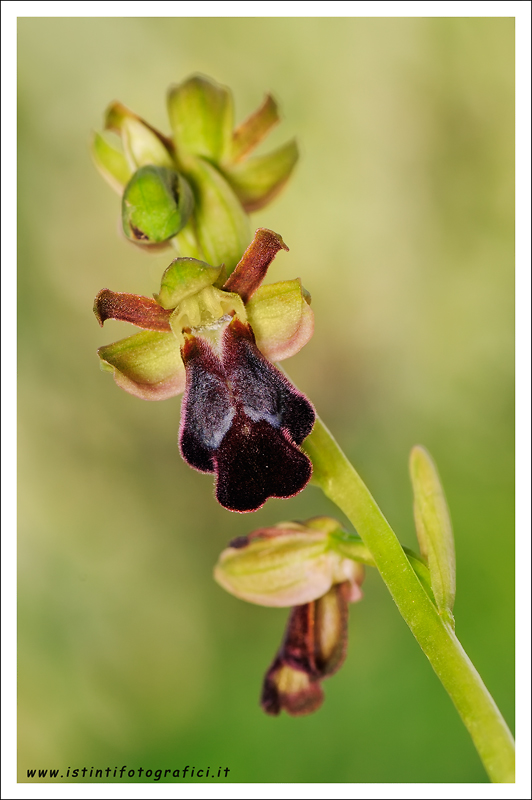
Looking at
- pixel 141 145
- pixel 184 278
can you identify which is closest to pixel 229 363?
pixel 184 278

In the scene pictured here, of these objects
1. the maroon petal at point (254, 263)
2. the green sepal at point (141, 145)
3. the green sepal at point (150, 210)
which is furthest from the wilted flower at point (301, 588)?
the green sepal at point (141, 145)

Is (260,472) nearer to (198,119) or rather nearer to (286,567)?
(286,567)

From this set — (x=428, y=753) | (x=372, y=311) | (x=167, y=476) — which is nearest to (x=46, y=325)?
(x=167, y=476)

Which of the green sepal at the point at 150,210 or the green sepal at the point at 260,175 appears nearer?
the green sepal at the point at 150,210

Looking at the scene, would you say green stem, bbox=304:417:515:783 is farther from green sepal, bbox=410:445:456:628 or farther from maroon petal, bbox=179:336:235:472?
maroon petal, bbox=179:336:235:472

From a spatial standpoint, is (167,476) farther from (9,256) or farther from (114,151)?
(114,151)

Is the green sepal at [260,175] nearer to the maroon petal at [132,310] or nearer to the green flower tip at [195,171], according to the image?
the green flower tip at [195,171]

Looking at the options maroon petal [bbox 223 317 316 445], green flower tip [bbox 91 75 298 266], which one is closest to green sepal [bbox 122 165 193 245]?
green flower tip [bbox 91 75 298 266]
